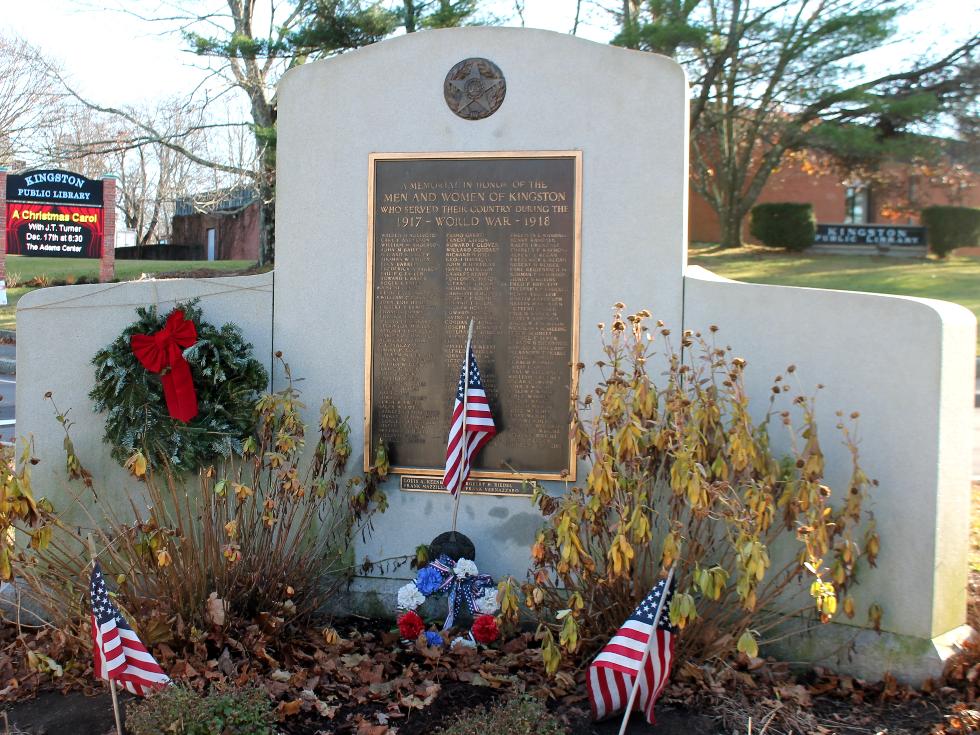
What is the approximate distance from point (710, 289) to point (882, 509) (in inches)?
55.3

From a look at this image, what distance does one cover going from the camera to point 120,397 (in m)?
5.30

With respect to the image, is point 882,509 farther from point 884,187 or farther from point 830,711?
point 884,187

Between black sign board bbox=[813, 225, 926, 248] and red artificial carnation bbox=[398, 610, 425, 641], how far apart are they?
91.5 ft

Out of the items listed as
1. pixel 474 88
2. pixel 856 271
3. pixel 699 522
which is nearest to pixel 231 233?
pixel 856 271

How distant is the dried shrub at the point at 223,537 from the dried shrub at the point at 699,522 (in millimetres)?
1237

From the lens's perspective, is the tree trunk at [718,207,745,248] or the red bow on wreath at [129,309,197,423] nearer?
the red bow on wreath at [129,309,197,423]

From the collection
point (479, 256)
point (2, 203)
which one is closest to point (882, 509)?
point (479, 256)

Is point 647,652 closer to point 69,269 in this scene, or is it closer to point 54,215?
point 54,215

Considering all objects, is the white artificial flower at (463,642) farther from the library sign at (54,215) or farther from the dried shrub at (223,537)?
the library sign at (54,215)

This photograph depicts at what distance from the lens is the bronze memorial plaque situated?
529 cm

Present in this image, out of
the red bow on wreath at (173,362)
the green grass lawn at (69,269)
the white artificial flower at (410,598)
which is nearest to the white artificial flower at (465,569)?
the white artificial flower at (410,598)

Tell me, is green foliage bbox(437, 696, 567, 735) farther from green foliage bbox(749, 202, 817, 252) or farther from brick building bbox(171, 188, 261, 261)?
brick building bbox(171, 188, 261, 261)

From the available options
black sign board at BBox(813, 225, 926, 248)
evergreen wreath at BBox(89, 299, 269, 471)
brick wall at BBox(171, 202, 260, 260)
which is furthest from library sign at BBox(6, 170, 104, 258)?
black sign board at BBox(813, 225, 926, 248)

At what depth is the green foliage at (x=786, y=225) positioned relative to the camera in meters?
29.4
